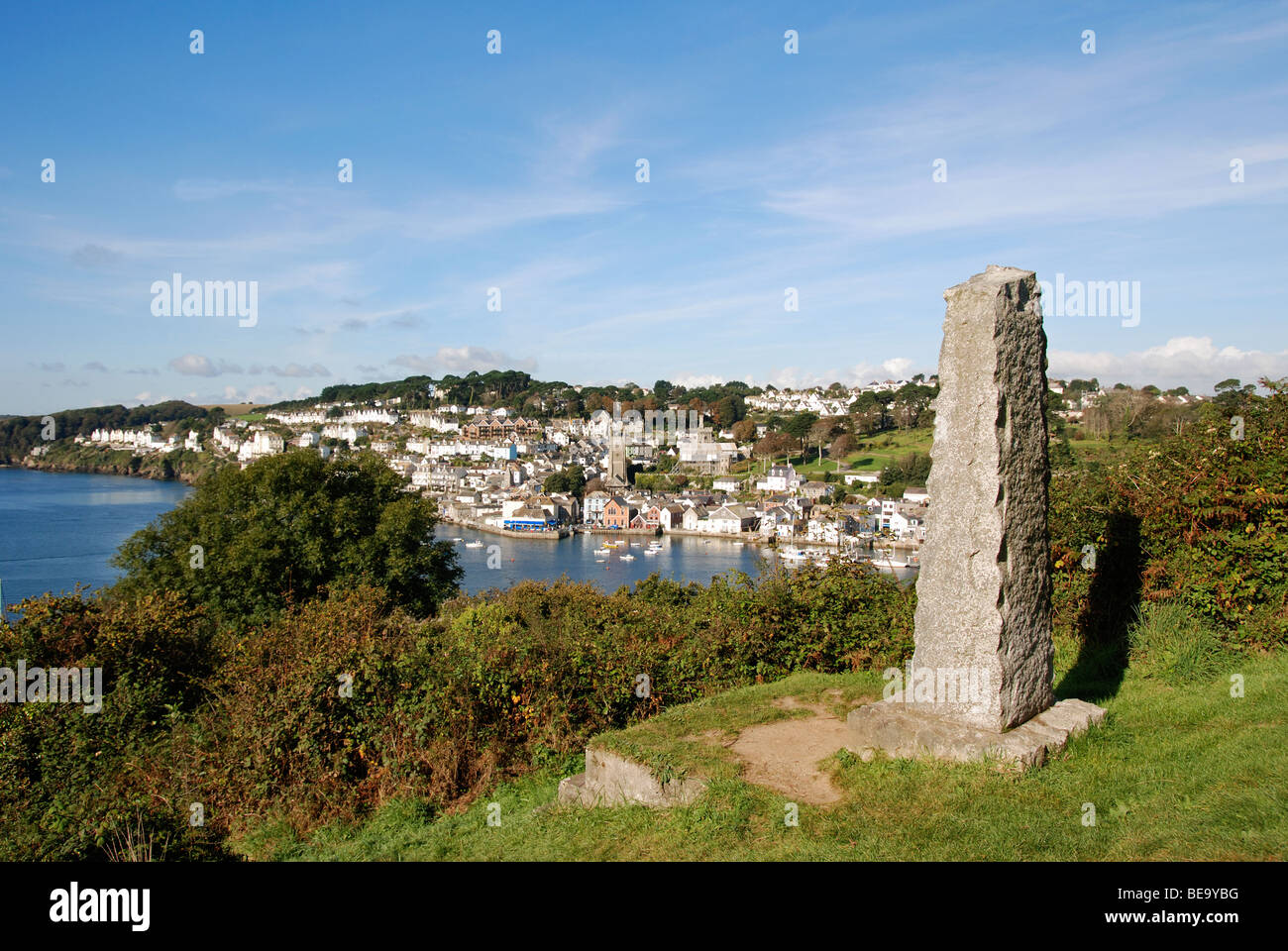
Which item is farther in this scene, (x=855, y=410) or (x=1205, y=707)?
(x=855, y=410)

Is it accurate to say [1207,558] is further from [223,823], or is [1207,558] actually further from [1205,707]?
[223,823]

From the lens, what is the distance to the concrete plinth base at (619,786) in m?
4.86

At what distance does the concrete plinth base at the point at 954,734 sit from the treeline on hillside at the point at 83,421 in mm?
135913

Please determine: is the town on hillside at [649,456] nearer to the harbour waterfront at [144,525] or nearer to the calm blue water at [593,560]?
the calm blue water at [593,560]

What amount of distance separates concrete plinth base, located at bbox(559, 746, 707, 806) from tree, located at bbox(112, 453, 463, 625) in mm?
13698

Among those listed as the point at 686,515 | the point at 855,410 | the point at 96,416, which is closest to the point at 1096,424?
the point at 686,515

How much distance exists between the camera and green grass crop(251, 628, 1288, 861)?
12.3 feet

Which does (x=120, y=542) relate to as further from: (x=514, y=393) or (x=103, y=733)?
(x=514, y=393)

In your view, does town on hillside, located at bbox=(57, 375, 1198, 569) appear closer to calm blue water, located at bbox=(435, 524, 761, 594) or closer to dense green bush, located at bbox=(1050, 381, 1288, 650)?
calm blue water, located at bbox=(435, 524, 761, 594)

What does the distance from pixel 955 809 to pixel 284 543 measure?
17.9m

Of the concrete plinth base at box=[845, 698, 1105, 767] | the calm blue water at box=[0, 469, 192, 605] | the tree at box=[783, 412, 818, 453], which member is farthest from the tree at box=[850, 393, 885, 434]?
the concrete plinth base at box=[845, 698, 1105, 767]
